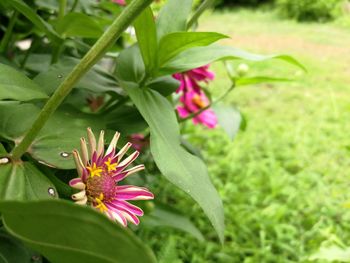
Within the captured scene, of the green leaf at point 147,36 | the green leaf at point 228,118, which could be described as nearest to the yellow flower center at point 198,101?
the green leaf at point 228,118

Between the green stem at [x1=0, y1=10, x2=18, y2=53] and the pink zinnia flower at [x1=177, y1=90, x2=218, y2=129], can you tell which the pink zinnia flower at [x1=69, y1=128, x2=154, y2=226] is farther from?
the pink zinnia flower at [x1=177, y1=90, x2=218, y2=129]

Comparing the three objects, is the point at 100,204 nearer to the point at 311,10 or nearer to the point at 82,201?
the point at 82,201

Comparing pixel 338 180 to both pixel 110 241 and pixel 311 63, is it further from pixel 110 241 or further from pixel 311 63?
pixel 311 63

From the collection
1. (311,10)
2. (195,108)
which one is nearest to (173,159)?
(195,108)

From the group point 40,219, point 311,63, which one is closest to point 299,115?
point 311,63

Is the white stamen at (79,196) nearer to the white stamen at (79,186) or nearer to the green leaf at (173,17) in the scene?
the white stamen at (79,186)

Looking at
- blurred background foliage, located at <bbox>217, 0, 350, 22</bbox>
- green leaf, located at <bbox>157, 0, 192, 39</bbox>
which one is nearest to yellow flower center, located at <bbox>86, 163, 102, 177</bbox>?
green leaf, located at <bbox>157, 0, 192, 39</bbox>

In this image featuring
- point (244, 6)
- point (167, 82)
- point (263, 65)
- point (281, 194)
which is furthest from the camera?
point (244, 6)
